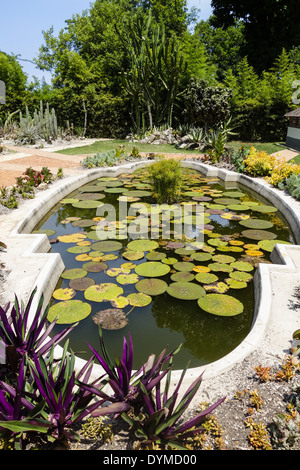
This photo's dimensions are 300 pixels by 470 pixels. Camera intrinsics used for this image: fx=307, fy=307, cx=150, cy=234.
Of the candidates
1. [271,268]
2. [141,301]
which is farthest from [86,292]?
[271,268]

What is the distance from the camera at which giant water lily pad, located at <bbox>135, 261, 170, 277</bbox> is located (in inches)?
159

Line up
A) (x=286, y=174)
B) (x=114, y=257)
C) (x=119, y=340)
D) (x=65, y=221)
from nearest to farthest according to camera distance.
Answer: (x=119, y=340) < (x=114, y=257) < (x=65, y=221) < (x=286, y=174)

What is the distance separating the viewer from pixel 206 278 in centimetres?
393

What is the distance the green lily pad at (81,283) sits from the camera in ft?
12.5

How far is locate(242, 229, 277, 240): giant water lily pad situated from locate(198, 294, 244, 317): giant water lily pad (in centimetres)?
192

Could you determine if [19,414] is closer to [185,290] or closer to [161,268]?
[185,290]

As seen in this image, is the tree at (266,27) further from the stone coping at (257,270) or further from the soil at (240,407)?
the soil at (240,407)

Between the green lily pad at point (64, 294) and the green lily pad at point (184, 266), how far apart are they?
1.41m

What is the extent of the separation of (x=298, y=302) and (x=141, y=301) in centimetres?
167

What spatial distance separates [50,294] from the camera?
143 inches

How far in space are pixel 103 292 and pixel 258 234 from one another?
302cm

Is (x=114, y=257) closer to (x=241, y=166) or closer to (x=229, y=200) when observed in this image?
(x=229, y=200)

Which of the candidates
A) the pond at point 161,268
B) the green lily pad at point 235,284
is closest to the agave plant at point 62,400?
the pond at point 161,268

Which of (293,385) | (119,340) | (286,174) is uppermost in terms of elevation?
(286,174)
